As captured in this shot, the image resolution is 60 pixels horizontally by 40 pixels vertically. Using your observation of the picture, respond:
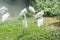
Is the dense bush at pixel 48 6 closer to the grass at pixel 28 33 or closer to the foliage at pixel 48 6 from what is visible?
the foliage at pixel 48 6

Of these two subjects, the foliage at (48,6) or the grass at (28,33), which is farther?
the foliage at (48,6)

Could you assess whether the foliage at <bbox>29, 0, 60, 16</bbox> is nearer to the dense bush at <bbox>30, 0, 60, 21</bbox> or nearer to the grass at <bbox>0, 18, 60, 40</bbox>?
the dense bush at <bbox>30, 0, 60, 21</bbox>

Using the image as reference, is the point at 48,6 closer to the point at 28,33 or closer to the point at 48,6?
the point at 48,6

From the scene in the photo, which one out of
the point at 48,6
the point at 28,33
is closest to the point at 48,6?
the point at 48,6

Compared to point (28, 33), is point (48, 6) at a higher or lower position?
higher

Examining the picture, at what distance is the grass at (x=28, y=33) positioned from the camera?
6.85 meters

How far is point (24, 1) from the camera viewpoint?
11.7 m

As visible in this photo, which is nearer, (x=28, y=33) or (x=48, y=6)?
(x=28, y=33)

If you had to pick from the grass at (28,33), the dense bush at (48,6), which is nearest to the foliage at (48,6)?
the dense bush at (48,6)

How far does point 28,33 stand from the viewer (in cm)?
702

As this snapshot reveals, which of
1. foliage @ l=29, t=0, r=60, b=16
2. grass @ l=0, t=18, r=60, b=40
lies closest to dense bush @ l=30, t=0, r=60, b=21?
foliage @ l=29, t=0, r=60, b=16

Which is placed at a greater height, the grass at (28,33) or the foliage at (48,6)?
the foliage at (48,6)

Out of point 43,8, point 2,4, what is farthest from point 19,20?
point 2,4

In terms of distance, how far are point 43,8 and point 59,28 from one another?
2.25 meters
